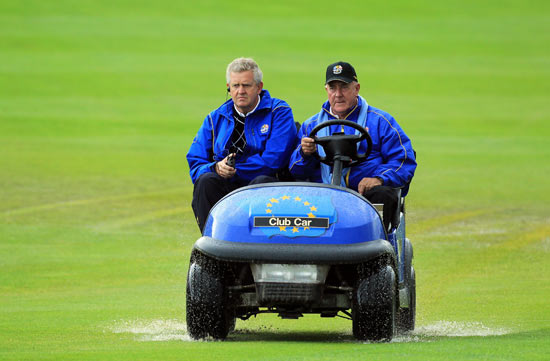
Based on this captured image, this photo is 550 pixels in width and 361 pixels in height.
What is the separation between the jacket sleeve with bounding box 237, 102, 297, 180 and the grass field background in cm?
112

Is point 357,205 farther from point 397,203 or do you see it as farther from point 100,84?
point 100,84

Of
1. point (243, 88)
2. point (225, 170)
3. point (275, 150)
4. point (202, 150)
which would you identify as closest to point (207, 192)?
point (225, 170)

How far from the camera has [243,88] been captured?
328 inches

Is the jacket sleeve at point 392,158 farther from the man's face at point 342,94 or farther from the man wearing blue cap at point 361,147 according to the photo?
the man's face at point 342,94

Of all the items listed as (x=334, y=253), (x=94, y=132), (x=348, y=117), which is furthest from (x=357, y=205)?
(x=94, y=132)

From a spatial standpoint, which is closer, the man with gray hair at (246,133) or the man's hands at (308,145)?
the man's hands at (308,145)

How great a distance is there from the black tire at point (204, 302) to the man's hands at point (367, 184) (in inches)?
49.8

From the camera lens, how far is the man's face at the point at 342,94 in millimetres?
8281

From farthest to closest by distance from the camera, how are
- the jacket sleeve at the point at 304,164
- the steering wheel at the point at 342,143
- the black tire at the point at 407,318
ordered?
the black tire at the point at 407,318
the jacket sleeve at the point at 304,164
the steering wheel at the point at 342,143

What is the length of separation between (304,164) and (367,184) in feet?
1.66

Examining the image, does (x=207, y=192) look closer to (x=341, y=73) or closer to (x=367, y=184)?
(x=367, y=184)

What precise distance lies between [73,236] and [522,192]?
896cm

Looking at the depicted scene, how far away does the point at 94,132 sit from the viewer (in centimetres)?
3066

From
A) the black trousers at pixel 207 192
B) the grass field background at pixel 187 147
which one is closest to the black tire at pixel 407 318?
the grass field background at pixel 187 147
